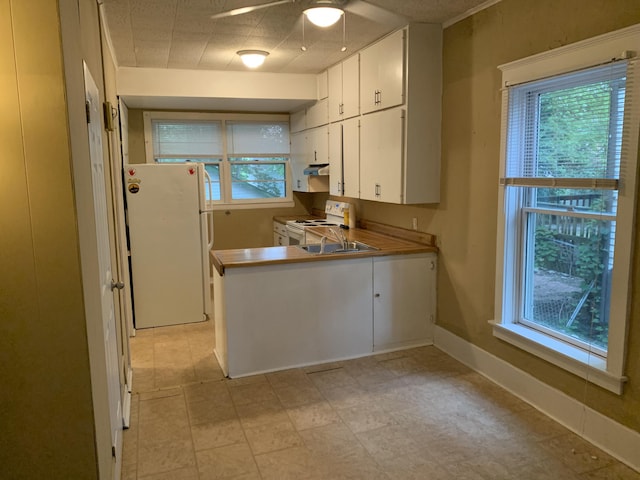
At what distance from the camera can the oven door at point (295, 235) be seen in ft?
16.8

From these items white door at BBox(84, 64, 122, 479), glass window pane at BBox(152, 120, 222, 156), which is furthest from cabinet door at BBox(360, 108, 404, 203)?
glass window pane at BBox(152, 120, 222, 156)

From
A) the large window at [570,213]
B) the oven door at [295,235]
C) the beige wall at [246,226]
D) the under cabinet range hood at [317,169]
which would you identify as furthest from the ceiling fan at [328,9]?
the beige wall at [246,226]

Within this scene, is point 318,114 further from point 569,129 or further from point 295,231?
point 569,129

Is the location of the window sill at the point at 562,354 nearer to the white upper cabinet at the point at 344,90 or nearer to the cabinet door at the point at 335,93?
the white upper cabinet at the point at 344,90

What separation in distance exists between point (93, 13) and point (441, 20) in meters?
2.30

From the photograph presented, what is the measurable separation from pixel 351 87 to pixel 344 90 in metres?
0.16

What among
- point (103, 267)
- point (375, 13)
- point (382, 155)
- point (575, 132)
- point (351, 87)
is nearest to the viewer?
point (103, 267)

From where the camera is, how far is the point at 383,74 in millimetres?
3783

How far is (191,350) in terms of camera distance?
3.98 m

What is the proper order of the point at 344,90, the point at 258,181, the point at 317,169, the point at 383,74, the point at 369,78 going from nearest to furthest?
1. the point at 383,74
2. the point at 369,78
3. the point at 344,90
4. the point at 317,169
5. the point at 258,181

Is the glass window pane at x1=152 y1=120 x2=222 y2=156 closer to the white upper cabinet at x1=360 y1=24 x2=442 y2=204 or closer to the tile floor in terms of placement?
the white upper cabinet at x1=360 y1=24 x2=442 y2=204

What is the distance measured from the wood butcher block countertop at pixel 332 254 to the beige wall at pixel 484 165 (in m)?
0.16

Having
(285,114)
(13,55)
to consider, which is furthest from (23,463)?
(285,114)

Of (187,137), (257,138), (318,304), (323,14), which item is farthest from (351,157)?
(187,137)
